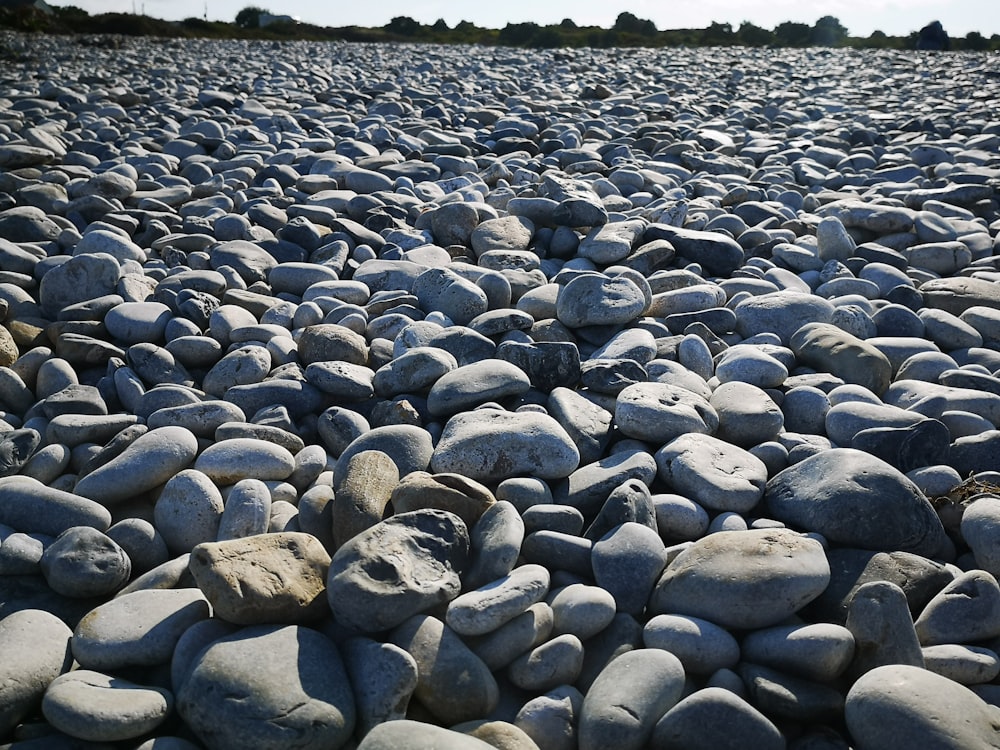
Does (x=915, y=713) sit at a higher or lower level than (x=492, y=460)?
lower

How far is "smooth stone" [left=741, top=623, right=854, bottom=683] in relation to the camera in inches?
63.4

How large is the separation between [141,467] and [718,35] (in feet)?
86.7

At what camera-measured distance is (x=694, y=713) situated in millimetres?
1476

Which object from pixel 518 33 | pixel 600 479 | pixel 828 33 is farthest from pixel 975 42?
pixel 600 479

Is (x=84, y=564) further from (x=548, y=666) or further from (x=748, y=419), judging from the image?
(x=748, y=419)

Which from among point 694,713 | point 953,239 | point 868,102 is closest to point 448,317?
point 694,713

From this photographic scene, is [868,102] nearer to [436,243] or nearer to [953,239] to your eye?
[953,239]

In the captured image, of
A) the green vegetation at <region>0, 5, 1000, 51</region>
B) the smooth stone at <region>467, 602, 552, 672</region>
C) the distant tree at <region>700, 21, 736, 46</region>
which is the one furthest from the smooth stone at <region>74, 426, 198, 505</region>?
the distant tree at <region>700, 21, 736, 46</region>

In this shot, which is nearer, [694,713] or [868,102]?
[694,713]

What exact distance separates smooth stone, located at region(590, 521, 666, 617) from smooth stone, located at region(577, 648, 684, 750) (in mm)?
195

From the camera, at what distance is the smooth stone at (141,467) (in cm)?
211

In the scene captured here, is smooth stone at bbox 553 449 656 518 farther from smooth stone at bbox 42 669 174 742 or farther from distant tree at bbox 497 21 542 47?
distant tree at bbox 497 21 542 47

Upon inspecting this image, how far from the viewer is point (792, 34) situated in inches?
989

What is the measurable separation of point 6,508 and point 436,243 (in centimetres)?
240
